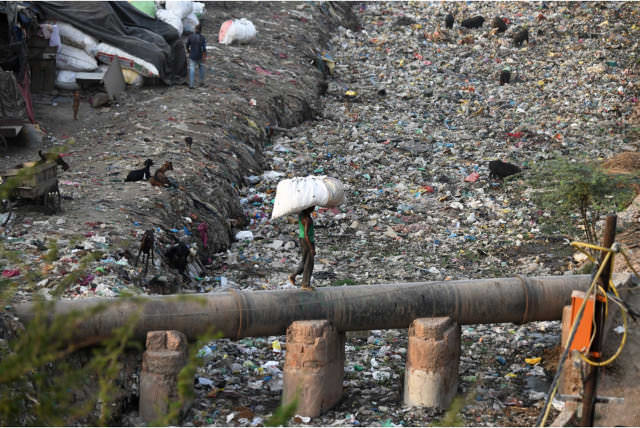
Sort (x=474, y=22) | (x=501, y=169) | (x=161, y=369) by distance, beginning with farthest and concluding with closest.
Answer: (x=474, y=22) → (x=501, y=169) → (x=161, y=369)

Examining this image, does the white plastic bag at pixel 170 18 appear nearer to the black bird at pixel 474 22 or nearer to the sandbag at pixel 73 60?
the sandbag at pixel 73 60

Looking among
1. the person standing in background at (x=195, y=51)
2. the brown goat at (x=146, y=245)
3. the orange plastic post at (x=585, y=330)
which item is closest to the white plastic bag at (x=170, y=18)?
the person standing in background at (x=195, y=51)

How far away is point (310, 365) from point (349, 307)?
0.61 m

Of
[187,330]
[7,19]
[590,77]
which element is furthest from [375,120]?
[187,330]

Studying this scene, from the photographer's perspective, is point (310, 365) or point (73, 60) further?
point (73, 60)

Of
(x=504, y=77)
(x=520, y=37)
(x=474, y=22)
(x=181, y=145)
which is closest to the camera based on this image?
(x=181, y=145)

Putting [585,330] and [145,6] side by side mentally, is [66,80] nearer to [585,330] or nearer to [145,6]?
[145,6]

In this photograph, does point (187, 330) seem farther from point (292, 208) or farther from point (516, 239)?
point (516, 239)

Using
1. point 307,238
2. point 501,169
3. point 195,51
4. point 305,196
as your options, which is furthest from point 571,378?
point 195,51

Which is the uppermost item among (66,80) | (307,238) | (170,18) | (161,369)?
(170,18)

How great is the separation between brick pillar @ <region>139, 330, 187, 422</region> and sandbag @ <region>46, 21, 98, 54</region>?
29.7 feet

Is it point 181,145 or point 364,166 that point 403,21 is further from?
point 181,145

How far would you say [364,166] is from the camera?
13422mm

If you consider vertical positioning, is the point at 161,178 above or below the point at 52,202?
above
